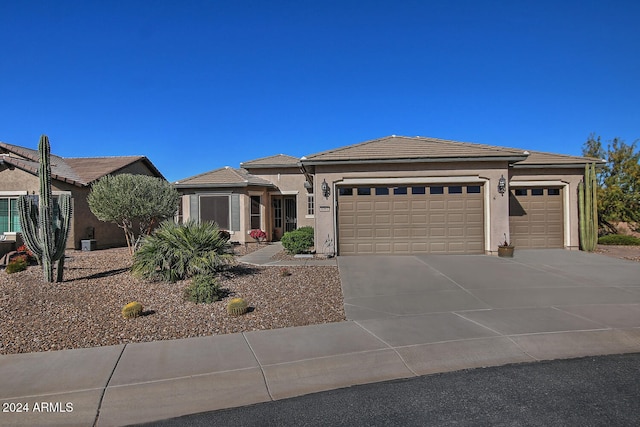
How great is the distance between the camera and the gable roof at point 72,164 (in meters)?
16.5

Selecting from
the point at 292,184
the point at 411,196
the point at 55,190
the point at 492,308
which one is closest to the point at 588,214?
the point at 411,196

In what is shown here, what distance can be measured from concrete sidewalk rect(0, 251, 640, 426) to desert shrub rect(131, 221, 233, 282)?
3.40 meters

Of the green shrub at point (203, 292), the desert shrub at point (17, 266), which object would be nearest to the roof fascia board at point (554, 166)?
the green shrub at point (203, 292)

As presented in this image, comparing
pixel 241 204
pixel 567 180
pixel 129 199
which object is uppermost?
pixel 567 180

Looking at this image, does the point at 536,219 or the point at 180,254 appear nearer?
the point at 180,254

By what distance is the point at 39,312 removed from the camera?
661cm

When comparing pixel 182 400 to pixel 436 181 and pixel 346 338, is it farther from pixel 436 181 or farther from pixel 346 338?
pixel 436 181

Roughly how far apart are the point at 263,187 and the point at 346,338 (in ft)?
49.9

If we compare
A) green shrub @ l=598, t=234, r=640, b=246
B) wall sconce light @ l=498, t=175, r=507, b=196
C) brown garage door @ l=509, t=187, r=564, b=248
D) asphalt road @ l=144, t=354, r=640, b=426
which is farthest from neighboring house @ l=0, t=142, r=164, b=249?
green shrub @ l=598, t=234, r=640, b=246

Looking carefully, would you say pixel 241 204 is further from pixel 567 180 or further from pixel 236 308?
pixel 567 180

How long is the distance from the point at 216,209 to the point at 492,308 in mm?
14963

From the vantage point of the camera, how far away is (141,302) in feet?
23.8

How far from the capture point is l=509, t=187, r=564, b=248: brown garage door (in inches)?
605

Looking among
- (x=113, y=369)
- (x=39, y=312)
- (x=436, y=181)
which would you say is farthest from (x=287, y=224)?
(x=113, y=369)
